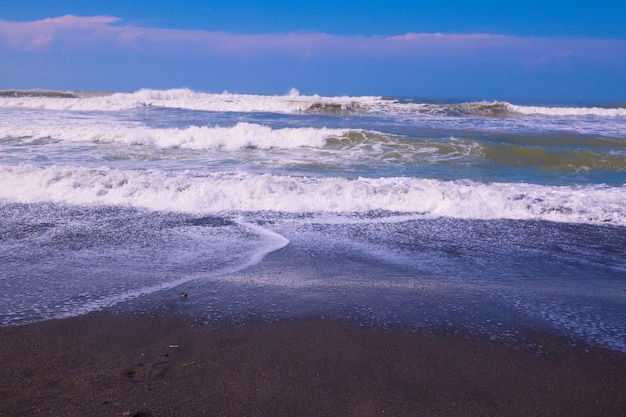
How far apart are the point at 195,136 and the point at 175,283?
10.8 metres

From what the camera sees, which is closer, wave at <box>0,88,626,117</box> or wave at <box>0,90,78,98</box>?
wave at <box>0,88,626,117</box>

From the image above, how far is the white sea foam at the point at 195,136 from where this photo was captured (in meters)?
13.9

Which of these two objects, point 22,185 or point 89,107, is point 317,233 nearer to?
point 22,185

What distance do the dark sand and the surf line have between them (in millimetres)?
141

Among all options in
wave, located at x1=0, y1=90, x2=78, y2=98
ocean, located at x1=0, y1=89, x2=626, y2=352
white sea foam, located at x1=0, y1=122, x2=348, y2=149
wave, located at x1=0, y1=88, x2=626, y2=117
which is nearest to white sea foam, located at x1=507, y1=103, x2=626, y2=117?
wave, located at x1=0, y1=88, x2=626, y2=117

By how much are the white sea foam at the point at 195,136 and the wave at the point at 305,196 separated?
19.4 ft

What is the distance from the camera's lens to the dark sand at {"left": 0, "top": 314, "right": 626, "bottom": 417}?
7.58 feet

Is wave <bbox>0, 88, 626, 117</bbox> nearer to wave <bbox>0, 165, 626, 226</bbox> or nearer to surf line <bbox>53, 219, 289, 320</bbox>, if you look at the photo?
wave <bbox>0, 165, 626, 226</bbox>

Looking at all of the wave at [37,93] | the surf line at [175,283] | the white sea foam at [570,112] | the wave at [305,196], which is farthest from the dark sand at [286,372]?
the wave at [37,93]

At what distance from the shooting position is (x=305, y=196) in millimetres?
6973

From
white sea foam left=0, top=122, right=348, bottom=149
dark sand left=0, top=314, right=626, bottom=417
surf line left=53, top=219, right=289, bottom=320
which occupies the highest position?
white sea foam left=0, top=122, right=348, bottom=149

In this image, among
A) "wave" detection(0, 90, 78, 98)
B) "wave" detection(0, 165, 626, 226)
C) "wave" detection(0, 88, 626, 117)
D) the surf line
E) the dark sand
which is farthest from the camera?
"wave" detection(0, 90, 78, 98)

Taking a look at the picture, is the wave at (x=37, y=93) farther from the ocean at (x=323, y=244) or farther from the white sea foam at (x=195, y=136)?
the ocean at (x=323, y=244)

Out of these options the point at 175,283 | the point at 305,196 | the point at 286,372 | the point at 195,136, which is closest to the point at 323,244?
the point at 175,283
